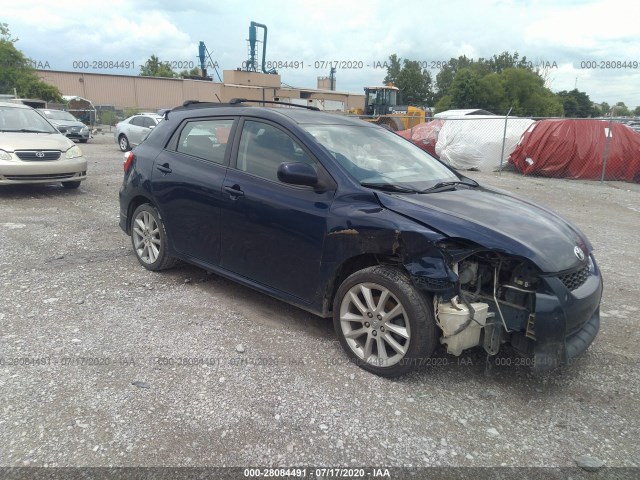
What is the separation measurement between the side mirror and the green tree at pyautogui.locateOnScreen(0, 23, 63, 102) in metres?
35.0

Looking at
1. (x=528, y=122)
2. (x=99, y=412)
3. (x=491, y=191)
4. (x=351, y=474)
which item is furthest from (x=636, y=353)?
(x=528, y=122)

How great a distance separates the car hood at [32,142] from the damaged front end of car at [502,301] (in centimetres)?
791

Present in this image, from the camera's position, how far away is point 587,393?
3.22m

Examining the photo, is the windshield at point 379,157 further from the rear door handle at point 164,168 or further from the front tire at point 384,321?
the rear door handle at point 164,168

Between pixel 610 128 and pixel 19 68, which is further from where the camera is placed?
pixel 19 68

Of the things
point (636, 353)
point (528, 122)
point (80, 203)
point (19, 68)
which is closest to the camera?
point (636, 353)

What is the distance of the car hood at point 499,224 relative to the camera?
3.00 meters

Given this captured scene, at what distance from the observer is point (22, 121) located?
9281mm

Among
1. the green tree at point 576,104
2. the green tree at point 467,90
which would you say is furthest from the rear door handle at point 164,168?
the green tree at point 576,104

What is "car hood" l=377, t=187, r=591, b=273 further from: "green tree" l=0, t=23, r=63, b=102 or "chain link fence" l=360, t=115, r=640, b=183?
"green tree" l=0, t=23, r=63, b=102

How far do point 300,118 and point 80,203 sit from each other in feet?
20.1

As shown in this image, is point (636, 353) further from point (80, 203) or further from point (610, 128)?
point (610, 128)

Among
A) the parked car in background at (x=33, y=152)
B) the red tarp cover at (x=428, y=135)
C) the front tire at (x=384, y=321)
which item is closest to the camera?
the front tire at (x=384, y=321)

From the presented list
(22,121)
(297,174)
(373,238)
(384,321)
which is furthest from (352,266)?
(22,121)
